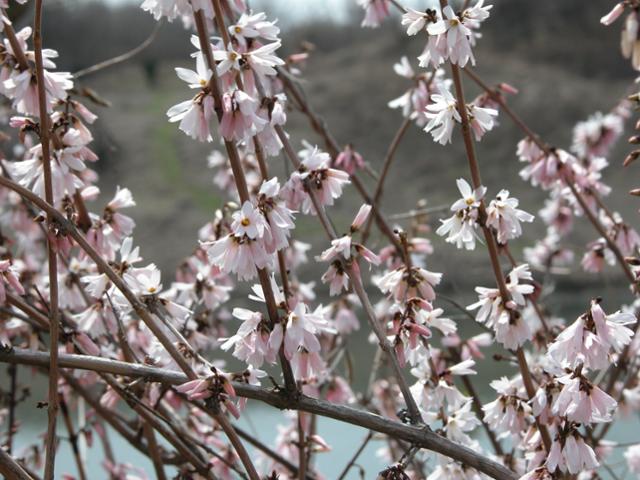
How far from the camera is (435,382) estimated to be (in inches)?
36.9

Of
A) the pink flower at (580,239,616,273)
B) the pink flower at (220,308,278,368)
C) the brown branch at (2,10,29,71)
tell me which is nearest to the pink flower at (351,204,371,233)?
the pink flower at (220,308,278,368)

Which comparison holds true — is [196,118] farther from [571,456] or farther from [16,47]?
[571,456]

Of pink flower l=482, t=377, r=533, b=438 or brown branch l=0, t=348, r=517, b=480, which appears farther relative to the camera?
pink flower l=482, t=377, r=533, b=438

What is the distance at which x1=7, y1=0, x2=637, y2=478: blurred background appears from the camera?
20.6ft

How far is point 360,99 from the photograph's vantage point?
900 centimetres

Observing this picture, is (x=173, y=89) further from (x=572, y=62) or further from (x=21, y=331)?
(x=21, y=331)

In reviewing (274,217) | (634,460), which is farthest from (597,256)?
(274,217)

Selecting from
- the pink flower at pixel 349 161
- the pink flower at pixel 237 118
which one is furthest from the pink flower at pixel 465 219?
the pink flower at pixel 349 161

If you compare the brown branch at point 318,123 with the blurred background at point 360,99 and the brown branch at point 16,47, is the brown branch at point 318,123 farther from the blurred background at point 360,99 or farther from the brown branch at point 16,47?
the blurred background at point 360,99

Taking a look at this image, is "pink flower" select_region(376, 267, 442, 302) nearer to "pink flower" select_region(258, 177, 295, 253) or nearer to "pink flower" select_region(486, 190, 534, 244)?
"pink flower" select_region(486, 190, 534, 244)

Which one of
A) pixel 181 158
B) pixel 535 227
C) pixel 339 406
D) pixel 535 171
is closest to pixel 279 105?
pixel 339 406

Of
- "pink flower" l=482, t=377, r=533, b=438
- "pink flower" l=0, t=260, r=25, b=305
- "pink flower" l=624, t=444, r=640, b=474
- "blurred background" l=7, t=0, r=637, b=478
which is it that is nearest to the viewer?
"pink flower" l=0, t=260, r=25, b=305

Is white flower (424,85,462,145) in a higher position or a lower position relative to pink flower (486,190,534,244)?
higher

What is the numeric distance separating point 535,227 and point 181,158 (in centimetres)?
358
